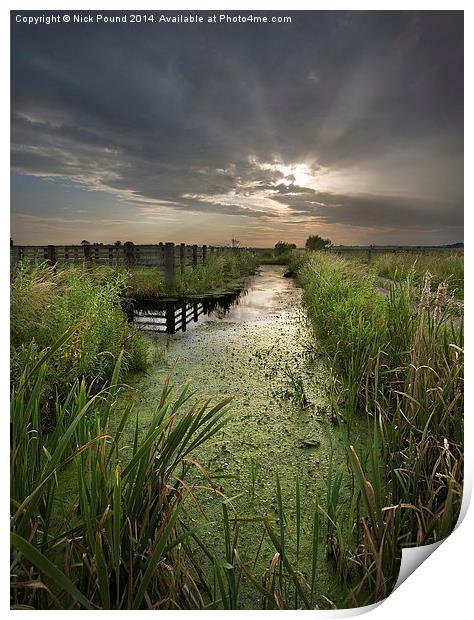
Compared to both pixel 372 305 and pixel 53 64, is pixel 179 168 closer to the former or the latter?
pixel 53 64

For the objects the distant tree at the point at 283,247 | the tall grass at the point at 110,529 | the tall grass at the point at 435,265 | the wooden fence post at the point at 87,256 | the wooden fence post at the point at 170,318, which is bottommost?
the tall grass at the point at 110,529

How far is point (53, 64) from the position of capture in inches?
45.7

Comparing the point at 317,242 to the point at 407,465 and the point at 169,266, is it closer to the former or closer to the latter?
the point at 407,465

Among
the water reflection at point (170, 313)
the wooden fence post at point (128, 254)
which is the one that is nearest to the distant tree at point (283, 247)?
the wooden fence post at point (128, 254)

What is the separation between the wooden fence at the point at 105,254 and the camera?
137cm

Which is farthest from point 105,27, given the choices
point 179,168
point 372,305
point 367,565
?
point 372,305

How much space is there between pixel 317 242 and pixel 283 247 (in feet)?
0.63

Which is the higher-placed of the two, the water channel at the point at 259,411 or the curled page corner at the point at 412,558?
the water channel at the point at 259,411

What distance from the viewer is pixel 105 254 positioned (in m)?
1.94

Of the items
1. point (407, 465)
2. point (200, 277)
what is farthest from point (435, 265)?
point (200, 277)

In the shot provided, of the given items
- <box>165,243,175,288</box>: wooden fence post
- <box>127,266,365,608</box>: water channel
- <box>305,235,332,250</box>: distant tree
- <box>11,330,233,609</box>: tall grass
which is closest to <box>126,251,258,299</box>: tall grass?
<box>165,243,175,288</box>: wooden fence post

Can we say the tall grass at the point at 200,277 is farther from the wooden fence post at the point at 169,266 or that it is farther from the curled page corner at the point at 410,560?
the curled page corner at the point at 410,560

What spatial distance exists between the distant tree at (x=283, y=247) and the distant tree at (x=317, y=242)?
0.20ft

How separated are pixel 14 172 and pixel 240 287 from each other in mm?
2936
